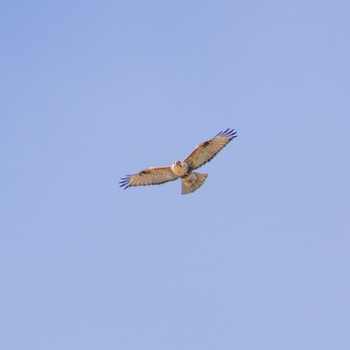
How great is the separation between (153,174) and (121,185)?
118cm

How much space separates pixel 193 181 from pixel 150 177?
1.54 m

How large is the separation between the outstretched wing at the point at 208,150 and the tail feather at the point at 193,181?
0.96 feet

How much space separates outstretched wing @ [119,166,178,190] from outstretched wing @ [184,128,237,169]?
0.75 meters

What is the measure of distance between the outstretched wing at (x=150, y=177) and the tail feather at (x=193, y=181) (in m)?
0.61

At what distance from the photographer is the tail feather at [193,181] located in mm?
36438

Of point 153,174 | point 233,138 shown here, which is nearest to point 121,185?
point 153,174

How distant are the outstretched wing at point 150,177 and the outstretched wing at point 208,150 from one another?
2.47 ft

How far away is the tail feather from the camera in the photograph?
120 ft

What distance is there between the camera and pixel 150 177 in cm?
3738

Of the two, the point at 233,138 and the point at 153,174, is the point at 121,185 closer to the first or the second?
the point at 153,174

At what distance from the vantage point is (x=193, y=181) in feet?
120

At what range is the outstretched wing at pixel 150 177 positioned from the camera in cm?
3694

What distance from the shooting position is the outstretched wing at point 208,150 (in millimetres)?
36281

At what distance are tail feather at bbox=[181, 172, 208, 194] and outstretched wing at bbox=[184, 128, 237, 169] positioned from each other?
292mm
